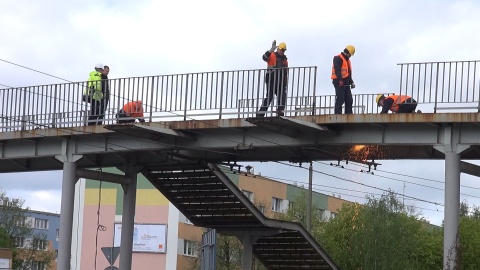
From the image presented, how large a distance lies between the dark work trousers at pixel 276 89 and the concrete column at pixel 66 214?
305 inches

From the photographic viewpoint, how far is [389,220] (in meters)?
58.8

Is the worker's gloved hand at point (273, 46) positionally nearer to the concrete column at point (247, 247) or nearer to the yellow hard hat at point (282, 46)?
the yellow hard hat at point (282, 46)

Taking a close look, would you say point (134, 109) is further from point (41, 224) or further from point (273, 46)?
point (41, 224)

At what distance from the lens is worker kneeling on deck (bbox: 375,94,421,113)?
31484 mm

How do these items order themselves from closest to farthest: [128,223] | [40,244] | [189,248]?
[128,223] → [189,248] → [40,244]

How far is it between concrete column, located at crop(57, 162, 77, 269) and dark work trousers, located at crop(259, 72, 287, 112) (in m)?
7.75

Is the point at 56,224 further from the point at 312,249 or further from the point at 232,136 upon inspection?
the point at 232,136

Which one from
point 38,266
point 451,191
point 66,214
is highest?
point 451,191

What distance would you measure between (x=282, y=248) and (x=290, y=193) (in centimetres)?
5094

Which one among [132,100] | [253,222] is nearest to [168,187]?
[253,222]

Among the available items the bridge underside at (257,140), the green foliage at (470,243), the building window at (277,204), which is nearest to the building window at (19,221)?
the building window at (277,204)

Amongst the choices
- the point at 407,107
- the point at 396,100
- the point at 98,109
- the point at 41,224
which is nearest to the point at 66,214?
the point at 98,109

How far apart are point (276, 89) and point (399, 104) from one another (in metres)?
3.50

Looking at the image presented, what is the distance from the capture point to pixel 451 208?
3070cm
